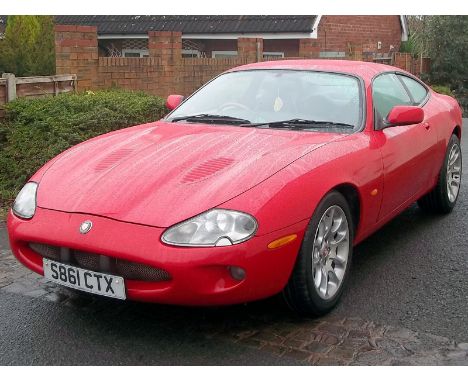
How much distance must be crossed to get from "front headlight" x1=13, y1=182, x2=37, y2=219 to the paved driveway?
2.03 ft

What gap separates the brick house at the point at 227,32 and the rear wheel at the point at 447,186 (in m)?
12.6

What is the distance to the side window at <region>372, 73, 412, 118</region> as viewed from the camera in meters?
4.69

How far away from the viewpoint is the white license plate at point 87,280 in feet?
10.5

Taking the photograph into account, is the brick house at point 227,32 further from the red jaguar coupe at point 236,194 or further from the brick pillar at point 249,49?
the red jaguar coupe at point 236,194

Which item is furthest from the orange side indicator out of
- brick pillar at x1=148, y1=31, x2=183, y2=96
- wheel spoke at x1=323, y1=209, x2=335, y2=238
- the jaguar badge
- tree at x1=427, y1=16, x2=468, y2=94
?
tree at x1=427, y1=16, x2=468, y2=94

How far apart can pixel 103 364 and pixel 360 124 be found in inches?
91.2

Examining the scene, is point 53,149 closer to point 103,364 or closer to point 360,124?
point 360,124

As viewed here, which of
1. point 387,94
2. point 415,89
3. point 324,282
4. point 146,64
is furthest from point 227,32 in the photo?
point 324,282

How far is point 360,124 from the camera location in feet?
14.2

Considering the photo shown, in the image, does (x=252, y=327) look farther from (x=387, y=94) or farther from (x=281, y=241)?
(x=387, y=94)

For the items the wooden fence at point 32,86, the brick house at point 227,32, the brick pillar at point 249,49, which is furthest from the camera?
the brick house at point 227,32

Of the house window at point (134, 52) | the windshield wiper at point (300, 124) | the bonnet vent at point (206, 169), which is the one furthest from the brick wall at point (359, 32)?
the bonnet vent at point (206, 169)

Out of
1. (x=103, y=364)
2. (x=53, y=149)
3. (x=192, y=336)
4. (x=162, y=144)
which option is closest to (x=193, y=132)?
(x=162, y=144)

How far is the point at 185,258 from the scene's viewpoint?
10.00ft
